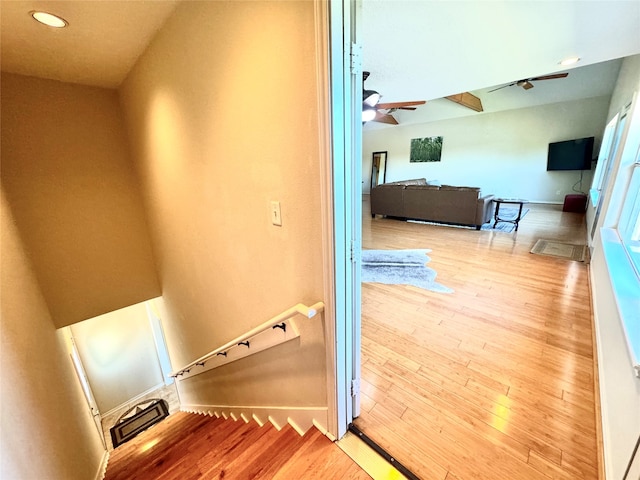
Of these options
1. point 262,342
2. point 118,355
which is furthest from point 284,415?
point 118,355

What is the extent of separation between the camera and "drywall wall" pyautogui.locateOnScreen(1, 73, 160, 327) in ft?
7.70

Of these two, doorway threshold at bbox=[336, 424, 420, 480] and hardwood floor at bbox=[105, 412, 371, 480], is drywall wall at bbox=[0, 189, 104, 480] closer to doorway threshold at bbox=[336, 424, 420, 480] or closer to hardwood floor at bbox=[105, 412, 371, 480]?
hardwood floor at bbox=[105, 412, 371, 480]

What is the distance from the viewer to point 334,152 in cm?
90

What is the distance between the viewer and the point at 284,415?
5.36 ft

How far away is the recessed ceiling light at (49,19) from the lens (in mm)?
1476

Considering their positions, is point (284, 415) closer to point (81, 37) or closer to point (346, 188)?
point (346, 188)

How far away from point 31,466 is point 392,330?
2327 millimetres

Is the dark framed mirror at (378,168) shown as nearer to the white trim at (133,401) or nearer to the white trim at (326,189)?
the white trim at (133,401)

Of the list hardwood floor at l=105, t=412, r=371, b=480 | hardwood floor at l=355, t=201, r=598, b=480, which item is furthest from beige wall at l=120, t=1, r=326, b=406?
hardwood floor at l=355, t=201, r=598, b=480

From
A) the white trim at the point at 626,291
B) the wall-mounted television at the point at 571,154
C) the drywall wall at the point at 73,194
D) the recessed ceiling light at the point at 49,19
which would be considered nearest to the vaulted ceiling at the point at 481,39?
the white trim at the point at 626,291

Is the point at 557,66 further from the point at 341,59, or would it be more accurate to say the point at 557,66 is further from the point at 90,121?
the point at 90,121

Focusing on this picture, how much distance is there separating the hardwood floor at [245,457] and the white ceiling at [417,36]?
2.44m

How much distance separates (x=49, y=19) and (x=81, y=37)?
0.22m

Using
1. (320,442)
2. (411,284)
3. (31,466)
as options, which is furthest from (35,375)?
(411,284)
